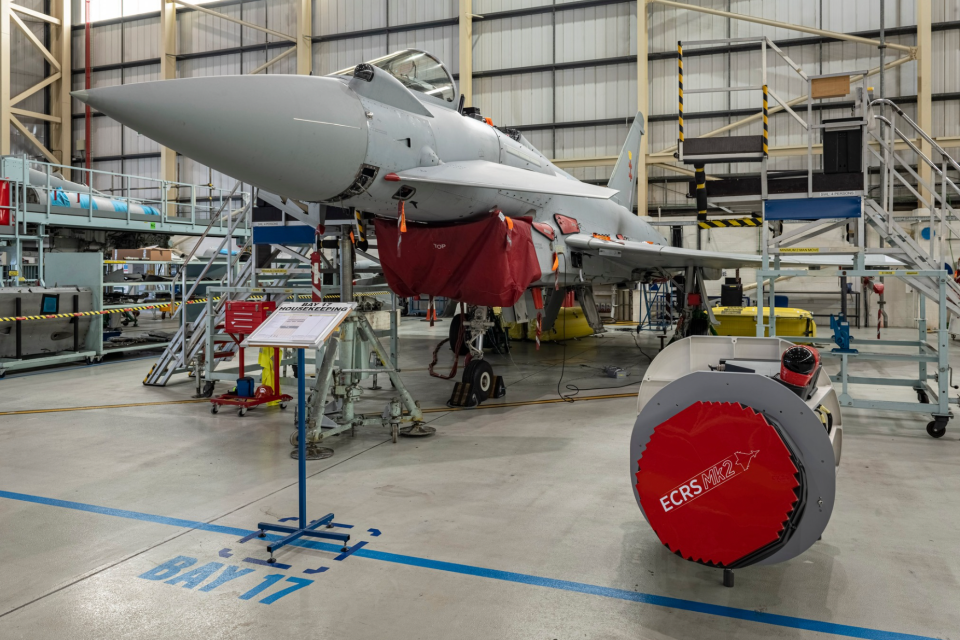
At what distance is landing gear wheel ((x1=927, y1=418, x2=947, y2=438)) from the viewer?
20.4ft

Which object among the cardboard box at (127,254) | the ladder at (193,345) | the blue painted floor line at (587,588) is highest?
the cardboard box at (127,254)

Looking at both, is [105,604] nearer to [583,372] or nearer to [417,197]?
[417,197]

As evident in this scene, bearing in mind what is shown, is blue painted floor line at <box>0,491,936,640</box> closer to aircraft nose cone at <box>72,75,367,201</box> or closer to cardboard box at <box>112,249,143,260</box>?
aircraft nose cone at <box>72,75,367,201</box>

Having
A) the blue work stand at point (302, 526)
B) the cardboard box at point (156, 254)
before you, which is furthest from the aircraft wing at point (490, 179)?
the cardboard box at point (156, 254)

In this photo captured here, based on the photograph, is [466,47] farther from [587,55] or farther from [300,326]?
[300,326]

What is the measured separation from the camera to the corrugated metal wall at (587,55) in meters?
19.0

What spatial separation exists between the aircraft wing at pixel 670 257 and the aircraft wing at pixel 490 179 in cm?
207

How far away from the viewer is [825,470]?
2.82 m

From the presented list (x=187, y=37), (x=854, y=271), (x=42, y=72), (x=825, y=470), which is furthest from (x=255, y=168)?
(x=42, y=72)

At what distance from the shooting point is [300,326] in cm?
425

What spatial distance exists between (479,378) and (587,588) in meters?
4.89

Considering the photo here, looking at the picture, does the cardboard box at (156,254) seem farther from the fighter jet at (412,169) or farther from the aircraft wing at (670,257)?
the aircraft wing at (670,257)

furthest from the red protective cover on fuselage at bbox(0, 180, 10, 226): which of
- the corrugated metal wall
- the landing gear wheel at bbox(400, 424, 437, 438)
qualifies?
the corrugated metal wall

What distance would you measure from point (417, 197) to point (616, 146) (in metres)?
16.6
